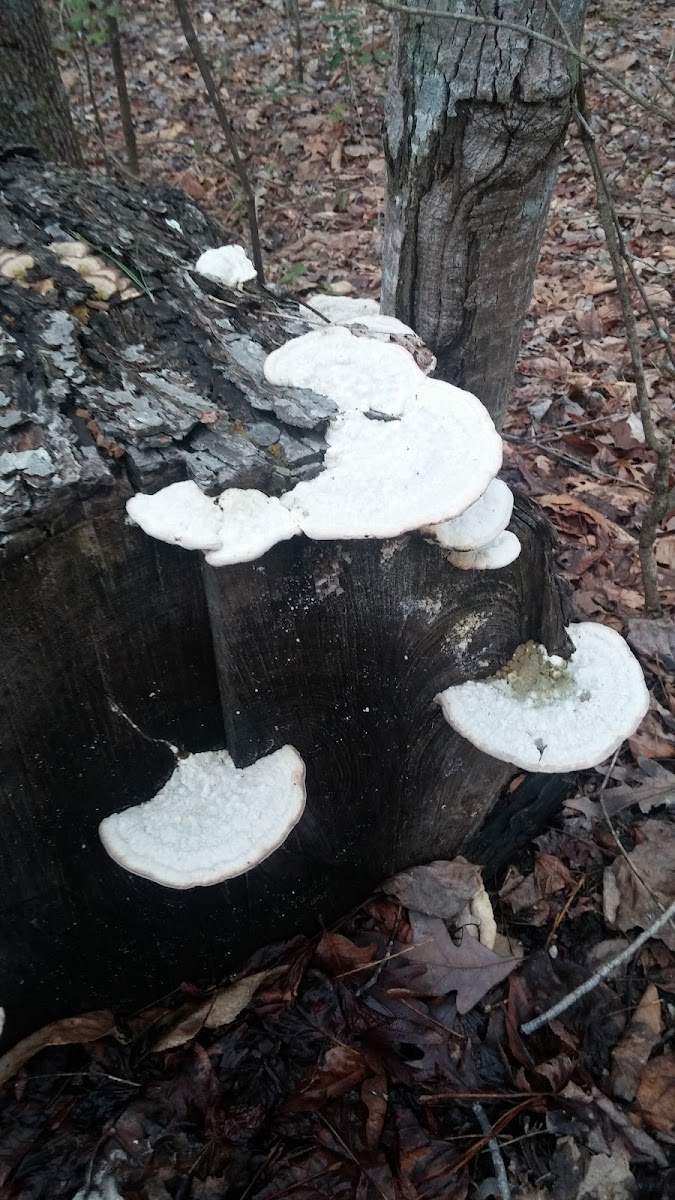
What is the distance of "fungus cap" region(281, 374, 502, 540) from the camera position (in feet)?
5.52

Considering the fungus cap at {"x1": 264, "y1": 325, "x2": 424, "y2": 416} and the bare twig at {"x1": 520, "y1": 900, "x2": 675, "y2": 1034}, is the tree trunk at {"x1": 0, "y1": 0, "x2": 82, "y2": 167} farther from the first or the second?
the bare twig at {"x1": 520, "y1": 900, "x2": 675, "y2": 1034}

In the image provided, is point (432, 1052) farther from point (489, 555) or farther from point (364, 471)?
point (364, 471)

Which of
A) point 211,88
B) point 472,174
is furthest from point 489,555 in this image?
point 211,88

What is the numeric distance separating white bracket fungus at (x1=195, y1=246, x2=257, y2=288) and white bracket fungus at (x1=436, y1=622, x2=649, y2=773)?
5.19 ft

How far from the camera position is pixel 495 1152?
7.48 ft

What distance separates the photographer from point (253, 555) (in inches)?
62.9

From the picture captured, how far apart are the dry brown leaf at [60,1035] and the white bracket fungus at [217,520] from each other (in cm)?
192

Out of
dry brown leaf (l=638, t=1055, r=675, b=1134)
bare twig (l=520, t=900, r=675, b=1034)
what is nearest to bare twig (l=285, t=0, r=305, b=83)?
bare twig (l=520, t=900, r=675, b=1034)

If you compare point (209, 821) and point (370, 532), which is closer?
point (370, 532)

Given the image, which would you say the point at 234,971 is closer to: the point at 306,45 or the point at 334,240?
the point at 334,240

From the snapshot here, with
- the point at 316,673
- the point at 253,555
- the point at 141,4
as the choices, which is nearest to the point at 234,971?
the point at 316,673

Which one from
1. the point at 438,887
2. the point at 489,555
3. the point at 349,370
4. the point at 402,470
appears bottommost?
the point at 438,887

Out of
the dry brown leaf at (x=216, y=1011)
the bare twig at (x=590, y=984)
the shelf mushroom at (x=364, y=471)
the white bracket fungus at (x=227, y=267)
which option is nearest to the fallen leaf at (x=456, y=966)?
the bare twig at (x=590, y=984)

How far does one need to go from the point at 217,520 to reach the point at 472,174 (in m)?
1.57
